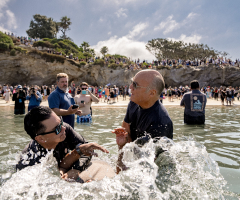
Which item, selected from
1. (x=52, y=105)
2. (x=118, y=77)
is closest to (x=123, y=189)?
(x=52, y=105)

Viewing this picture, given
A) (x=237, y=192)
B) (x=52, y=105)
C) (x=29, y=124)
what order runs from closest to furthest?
(x=29, y=124) → (x=237, y=192) → (x=52, y=105)

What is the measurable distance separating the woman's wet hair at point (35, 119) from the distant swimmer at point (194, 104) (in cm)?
525

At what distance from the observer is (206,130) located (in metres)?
6.65

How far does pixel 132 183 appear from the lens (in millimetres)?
2432

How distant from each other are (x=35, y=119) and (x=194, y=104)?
17.8ft

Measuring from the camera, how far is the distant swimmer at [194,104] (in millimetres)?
6488

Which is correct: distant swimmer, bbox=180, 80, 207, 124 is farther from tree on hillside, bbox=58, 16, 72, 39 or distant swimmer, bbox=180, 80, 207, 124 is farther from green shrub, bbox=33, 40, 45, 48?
tree on hillside, bbox=58, 16, 72, 39

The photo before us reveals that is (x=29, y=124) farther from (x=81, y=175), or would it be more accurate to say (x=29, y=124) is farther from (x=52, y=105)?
(x=52, y=105)

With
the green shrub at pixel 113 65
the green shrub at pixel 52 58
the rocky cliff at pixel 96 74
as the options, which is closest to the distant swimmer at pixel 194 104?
the rocky cliff at pixel 96 74

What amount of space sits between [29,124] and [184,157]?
92.6 inches

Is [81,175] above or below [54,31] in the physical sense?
below

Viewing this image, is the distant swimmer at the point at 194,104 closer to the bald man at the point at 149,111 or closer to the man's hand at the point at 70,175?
the bald man at the point at 149,111

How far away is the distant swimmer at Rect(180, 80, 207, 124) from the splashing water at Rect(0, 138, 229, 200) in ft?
13.3

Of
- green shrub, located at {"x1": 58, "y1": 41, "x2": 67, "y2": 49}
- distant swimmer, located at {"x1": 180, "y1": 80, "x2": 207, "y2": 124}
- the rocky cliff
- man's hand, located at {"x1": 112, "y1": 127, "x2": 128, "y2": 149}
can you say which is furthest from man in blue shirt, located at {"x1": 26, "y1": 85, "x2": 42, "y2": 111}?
green shrub, located at {"x1": 58, "y1": 41, "x2": 67, "y2": 49}
